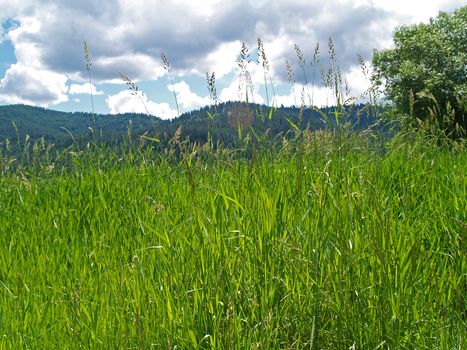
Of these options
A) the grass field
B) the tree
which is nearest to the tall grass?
the grass field

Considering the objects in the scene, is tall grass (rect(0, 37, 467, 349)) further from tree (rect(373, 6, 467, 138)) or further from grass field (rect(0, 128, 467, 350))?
tree (rect(373, 6, 467, 138))

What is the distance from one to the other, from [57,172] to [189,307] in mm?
3778

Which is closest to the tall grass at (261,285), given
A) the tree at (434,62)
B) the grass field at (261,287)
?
the grass field at (261,287)

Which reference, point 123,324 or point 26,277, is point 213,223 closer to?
point 123,324

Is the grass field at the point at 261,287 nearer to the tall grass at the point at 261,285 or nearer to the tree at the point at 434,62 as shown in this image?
the tall grass at the point at 261,285

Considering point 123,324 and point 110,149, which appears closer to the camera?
point 123,324

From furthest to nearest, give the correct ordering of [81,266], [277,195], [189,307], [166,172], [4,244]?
[166,172]
[4,244]
[81,266]
[277,195]
[189,307]

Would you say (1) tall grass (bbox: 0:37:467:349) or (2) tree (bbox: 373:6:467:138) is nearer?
(1) tall grass (bbox: 0:37:467:349)

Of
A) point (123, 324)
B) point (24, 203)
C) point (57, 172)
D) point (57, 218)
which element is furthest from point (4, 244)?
point (123, 324)

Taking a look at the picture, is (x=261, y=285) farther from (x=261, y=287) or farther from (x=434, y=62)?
(x=434, y=62)

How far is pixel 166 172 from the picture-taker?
5207mm

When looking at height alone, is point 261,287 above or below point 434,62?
below

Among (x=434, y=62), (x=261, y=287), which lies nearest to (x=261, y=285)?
(x=261, y=287)

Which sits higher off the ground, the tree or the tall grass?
the tree
